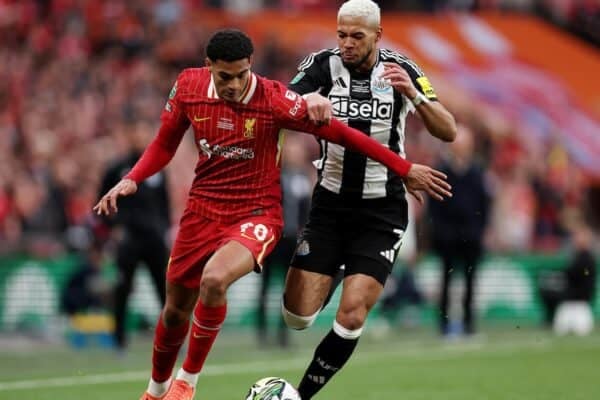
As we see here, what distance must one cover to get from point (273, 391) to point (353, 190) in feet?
4.97

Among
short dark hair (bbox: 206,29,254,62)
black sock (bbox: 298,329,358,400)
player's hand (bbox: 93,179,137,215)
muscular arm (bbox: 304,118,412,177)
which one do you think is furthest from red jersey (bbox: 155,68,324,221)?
black sock (bbox: 298,329,358,400)

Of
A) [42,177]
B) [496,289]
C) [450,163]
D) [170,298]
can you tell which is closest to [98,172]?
[42,177]

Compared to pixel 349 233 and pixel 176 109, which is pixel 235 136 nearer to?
pixel 176 109

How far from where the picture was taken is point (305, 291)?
9.47 meters

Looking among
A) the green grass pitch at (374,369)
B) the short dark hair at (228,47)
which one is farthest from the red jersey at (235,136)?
the green grass pitch at (374,369)

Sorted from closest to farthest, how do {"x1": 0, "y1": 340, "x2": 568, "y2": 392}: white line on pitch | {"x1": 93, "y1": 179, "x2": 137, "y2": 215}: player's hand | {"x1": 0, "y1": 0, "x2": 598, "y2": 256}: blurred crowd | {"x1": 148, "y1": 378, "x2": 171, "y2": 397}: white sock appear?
{"x1": 93, "y1": 179, "x2": 137, "y2": 215}: player's hand
{"x1": 148, "y1": 378, "x2": 171, "y2": 397}: white sock
{"x1": 0, "y1": 340, "x2": 568, "y2": 392}: white line on pitch
{"x1": 0, "y1": 0, "x2": 598, "y2": 256}: blurred crowd

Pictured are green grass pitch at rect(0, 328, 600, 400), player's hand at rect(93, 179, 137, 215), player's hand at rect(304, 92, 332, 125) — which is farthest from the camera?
green grass pitch at rect(0, 328, 600, 400)

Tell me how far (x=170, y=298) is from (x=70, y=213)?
819 cm

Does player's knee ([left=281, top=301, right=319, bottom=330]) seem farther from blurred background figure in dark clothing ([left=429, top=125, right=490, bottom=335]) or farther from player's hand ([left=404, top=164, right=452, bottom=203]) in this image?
blurred background figure in dark clothing ([left=429, top=125, right=490, bottom=335])

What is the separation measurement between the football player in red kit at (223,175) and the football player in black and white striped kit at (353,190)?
43 centimetres

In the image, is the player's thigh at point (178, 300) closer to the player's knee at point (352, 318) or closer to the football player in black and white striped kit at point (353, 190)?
the football player in black and white striped kit at point (353, 190)

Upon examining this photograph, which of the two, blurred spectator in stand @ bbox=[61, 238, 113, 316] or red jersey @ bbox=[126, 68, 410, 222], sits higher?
red jersey @ bbox=[126, 68, 410, 222]

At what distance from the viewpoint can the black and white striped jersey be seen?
937 cm

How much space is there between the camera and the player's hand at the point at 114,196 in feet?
29.5
